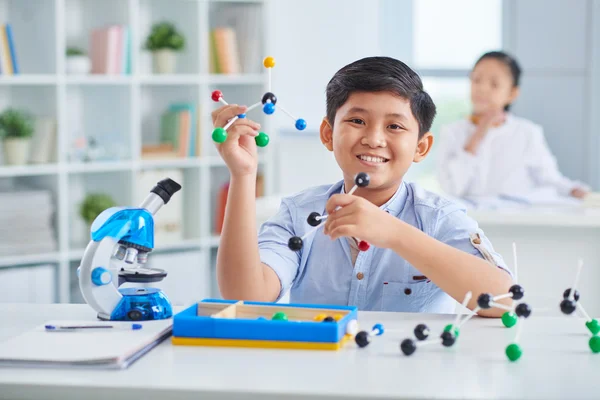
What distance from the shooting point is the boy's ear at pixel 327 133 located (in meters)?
1.99

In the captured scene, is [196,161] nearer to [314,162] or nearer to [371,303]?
[314,162]

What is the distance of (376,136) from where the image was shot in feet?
5.88

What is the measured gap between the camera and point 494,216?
308cm

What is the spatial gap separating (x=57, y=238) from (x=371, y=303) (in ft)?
8.46

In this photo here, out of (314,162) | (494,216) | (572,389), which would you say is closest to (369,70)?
(572,389)

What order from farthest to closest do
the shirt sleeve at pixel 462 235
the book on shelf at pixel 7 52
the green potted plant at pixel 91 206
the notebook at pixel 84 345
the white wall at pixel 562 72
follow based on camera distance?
1. the white wall at pixel 562 72
2. the green potted plant at pixel 91 206
3. the book on shelf at pixel 7 52
4. the shirt sleeve at pixel 462 235
5. the notebook at pixel 84 345

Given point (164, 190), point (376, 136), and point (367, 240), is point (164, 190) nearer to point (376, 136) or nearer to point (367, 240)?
point (367, 240)

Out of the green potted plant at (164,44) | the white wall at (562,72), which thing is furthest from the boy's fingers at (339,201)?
the white wall at (562,72)

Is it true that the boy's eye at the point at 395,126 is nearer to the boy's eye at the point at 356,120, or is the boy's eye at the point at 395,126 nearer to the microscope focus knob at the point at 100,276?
the boy's eye at the point at 356,120

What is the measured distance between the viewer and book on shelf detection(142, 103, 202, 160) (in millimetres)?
Answer: 4426

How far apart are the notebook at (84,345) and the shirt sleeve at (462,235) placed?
2.18 ft

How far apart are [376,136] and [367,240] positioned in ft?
1.06

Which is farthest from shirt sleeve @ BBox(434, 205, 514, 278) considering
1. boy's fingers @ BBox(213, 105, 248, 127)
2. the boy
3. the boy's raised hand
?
boy's fingers @ BBox(213, 105, 248, 127)

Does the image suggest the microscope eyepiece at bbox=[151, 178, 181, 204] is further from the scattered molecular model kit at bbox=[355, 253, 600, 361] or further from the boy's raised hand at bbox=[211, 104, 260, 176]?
the scattered molecular model kit at bbox=[355, 253, 600, 361]
